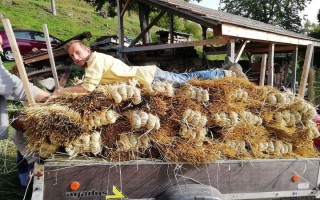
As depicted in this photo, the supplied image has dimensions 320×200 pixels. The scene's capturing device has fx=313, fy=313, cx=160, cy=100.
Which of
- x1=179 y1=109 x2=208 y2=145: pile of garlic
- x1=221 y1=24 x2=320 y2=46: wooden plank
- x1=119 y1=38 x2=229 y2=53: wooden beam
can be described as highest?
x1=221 y1=24 x2=320 y2=46: wooden plank

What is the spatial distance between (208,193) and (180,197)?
0.85 feet

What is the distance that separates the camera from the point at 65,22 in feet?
101

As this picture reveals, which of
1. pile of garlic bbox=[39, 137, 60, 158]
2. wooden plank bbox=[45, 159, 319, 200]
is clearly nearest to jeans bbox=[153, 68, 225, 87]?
wooden plank bbox=[45, 159, 319, 200]

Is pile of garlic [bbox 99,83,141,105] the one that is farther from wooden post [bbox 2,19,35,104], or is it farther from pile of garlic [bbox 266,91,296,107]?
pile of garlic [bbox 266,91,296,107]

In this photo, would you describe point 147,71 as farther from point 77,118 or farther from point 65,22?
point 65,22

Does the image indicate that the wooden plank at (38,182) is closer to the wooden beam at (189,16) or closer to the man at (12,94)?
the man at (12,94)

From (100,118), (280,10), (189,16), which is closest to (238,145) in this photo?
(100,118)

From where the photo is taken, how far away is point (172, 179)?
2838 millimetres

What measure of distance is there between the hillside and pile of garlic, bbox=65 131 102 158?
23.8m

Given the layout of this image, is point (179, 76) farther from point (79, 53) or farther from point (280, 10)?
point (280, 10)

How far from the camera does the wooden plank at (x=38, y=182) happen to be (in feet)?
7.85

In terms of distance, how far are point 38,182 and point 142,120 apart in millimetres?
958

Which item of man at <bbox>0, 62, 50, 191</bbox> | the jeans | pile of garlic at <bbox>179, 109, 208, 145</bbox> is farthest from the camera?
the jeans

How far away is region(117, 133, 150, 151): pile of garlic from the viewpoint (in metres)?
2.74
